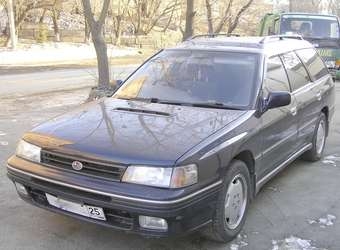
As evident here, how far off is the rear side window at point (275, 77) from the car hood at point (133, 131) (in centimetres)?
67

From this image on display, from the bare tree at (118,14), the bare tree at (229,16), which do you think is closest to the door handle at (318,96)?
the bare tree at (229,16)

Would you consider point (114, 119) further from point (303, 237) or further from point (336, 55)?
point (336, 55)

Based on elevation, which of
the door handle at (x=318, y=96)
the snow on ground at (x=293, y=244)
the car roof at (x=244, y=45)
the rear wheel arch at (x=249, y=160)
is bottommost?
the snow on ground at (x=293, y=244)

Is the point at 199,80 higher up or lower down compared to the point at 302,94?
higher up

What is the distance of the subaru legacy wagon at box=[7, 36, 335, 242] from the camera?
3.44m

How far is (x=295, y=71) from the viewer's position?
18.4ft

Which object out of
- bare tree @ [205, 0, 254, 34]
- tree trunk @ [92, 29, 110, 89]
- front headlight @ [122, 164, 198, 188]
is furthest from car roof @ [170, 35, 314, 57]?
bare tree @ [205, 0, 254, 34]

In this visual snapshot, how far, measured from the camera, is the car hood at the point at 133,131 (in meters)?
3.53

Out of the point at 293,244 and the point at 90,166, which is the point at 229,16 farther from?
the point at 90,166

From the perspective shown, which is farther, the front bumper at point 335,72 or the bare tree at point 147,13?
the bare tree at point 147,13

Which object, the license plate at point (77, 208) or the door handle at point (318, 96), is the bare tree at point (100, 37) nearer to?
the door handle at point (318, 96)

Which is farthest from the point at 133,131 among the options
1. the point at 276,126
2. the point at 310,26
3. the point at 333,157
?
the point at 310,26

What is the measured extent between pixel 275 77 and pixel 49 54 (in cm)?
2768

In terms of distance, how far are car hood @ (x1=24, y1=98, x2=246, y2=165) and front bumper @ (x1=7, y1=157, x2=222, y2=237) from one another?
0.23m
